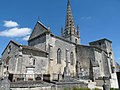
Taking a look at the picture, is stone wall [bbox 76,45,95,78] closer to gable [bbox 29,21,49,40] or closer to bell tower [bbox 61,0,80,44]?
gable [bbox 29,21,49,40]

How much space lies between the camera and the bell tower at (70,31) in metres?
45.2

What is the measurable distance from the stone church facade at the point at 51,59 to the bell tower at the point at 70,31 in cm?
951

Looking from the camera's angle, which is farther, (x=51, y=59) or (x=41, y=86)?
(x=51, y=59)

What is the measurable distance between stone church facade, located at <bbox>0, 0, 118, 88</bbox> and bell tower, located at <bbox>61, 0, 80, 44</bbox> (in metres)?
9.51

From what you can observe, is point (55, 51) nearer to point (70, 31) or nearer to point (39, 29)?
point (39, 29)

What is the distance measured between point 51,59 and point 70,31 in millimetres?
22924

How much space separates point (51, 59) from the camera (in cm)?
2484

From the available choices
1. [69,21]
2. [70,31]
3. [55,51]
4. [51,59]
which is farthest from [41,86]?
[69,21]

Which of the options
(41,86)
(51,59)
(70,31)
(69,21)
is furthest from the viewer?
(69,21)

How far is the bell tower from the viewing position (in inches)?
1779

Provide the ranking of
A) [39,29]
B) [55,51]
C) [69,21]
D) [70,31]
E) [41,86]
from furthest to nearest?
[69,21], [70,31], [39,29], [55,51], [41,86]

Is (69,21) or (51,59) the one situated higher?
(69,21)

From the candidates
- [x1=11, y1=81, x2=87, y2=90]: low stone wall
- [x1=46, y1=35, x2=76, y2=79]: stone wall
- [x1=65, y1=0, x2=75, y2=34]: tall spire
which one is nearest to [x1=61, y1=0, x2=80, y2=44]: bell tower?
[x1=65, y1=0, x2=75, y2=34]: tall spire

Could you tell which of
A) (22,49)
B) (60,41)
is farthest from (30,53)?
(60,41)
